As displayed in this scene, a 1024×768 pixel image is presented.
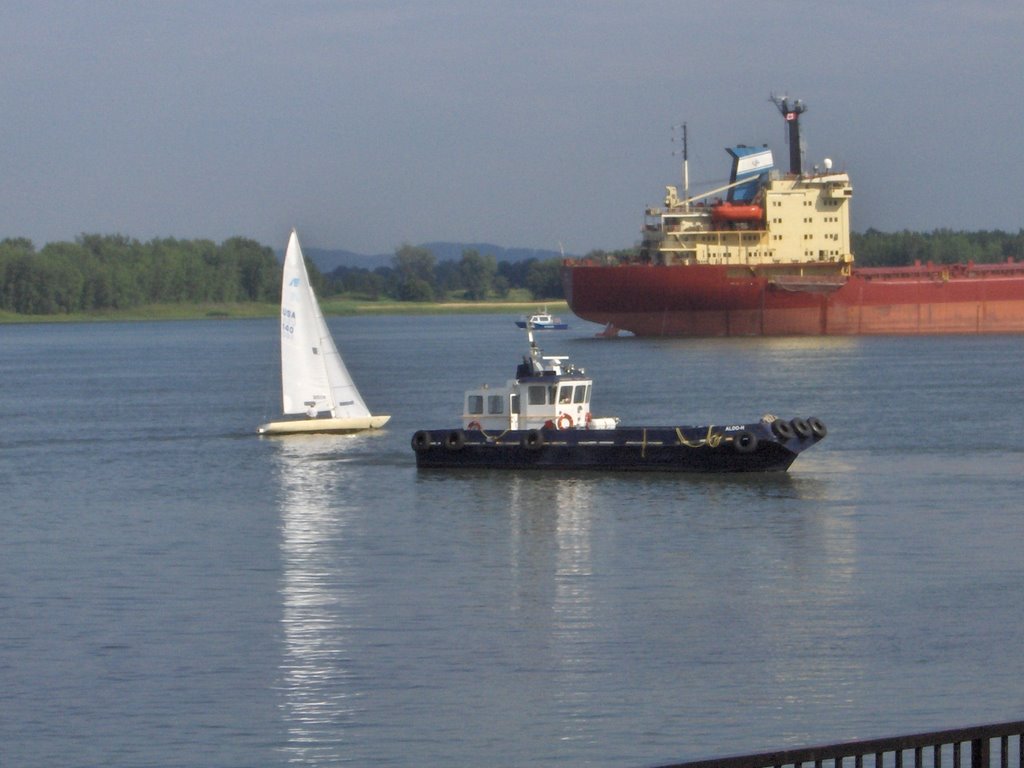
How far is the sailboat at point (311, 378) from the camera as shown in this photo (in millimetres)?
38938

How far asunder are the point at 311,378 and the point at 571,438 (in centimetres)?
1148

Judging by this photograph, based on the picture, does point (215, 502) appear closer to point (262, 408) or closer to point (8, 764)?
point (8, 764)

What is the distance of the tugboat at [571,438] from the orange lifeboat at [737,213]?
48256 mm

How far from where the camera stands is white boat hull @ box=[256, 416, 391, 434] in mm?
38906

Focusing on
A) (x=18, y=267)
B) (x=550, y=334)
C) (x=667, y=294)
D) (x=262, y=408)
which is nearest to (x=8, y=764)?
(x=262, y=408)

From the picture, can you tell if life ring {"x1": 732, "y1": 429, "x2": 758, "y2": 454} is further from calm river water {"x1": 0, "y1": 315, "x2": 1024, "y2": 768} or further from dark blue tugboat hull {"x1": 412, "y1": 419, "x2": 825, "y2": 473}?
calm river water {"x1": 0, "y1": 315, "x2": 1024, "y2": 768}

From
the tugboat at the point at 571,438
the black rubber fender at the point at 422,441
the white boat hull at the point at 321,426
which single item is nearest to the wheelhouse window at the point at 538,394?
the tugboat at the point at 571,438

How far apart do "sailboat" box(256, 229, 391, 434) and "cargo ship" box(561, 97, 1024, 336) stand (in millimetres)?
37211

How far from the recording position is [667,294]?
3019 inches

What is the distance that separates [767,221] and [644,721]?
6721 centimetres

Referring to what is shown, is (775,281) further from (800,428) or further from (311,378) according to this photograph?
(800,428)

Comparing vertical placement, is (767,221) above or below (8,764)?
above

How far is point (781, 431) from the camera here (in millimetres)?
28250

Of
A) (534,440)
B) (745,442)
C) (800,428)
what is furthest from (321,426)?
(800,428)
